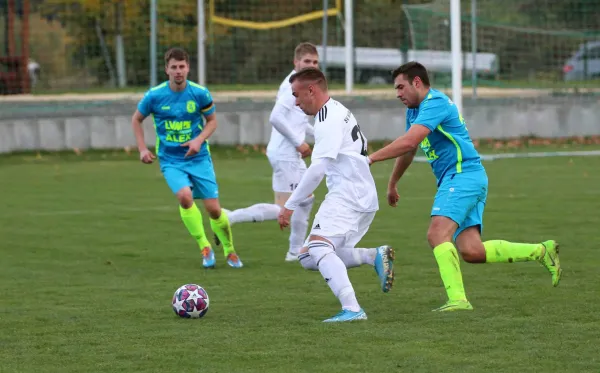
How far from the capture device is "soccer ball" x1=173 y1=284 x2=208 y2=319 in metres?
8.40

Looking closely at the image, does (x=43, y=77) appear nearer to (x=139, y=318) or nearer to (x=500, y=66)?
(x=500, y=66)

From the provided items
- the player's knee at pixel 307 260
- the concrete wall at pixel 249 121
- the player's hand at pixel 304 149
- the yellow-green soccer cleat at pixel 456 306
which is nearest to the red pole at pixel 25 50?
the concrete wall at pixel 249 121

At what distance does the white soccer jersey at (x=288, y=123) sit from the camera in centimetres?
1164

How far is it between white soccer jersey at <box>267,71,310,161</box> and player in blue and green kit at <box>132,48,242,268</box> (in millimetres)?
615

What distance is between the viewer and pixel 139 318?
27.7 ft

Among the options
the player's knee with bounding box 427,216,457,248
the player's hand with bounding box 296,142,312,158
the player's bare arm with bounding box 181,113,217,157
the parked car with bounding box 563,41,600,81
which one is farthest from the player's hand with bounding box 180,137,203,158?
the parked car with bounding box 563,41,600,81

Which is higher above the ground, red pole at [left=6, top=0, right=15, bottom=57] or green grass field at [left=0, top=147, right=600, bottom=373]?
red pole at [left=6, top=0, right=15, bottom=57]

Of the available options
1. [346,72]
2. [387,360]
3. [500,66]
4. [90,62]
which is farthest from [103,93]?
[387,360]

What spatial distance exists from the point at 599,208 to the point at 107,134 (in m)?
12.2

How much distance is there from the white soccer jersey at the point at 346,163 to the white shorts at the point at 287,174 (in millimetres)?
3721

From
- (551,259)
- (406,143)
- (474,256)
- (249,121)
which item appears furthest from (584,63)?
(406,143)

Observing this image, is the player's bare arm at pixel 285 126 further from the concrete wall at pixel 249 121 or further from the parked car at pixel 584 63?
the parked car at pixel 584 63

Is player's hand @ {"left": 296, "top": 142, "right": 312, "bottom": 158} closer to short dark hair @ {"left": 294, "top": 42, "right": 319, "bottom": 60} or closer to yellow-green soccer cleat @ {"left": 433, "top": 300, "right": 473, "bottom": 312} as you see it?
short dark hair @ {"left": 294, "top": 42, "right": 319, "bottom": 60}

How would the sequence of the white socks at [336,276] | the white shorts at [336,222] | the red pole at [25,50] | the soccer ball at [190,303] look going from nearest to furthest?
the white socks at [336,276], the white shorts at [336,222], the soccer ball at [190,303], the red pole at [25,50]
